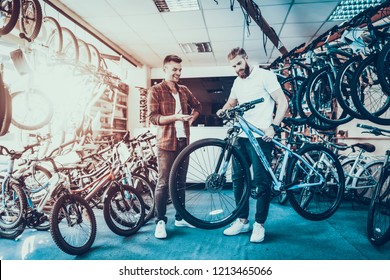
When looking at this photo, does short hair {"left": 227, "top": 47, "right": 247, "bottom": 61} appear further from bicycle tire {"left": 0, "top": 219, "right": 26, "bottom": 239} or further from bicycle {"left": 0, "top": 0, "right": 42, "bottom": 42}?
bicycle tire {"left": 0, "top": 219, "right": 26, "bottom": 239}

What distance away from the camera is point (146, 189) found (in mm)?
2516

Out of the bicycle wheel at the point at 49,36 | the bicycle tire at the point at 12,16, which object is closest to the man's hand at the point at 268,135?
the bicycle tire at the point at 12,16

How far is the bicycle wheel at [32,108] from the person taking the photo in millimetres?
2215

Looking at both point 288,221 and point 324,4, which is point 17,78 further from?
point 324,4

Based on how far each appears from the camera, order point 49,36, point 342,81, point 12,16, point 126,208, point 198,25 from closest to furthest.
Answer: point 12,16, point 342,81, point 126,208, point 49,36, point 198,25

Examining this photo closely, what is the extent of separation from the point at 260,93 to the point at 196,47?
6.64ft

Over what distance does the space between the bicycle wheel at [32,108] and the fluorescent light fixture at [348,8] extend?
3.33m

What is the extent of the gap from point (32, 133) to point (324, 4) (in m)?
3.84

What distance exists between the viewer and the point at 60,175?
195cm

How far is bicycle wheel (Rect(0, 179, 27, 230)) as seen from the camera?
6.65ft

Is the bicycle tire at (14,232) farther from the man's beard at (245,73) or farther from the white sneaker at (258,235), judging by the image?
the man's beard at (245,73)

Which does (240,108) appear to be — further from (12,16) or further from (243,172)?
(12,16)

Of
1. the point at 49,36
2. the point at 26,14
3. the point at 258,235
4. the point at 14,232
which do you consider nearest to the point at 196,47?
the point at 49,36

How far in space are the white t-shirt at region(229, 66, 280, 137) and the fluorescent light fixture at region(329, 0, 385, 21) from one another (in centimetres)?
187
